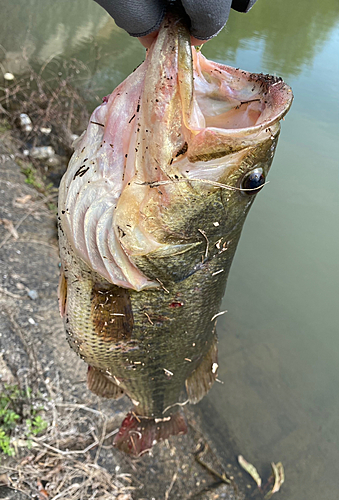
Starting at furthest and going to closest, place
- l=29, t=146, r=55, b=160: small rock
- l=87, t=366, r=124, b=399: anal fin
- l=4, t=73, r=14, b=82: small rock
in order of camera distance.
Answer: l=4, t=73, r=14, b=82: small rock
l=29, t=146, r=55, b=160: small rock
l=87, t=366, r=124, b=399: anal fin

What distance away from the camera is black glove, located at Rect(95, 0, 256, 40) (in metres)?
0.81

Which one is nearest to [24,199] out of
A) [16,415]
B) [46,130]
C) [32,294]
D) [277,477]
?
[32,294]

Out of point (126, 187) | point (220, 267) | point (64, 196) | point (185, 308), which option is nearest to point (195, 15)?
point (126, 187)

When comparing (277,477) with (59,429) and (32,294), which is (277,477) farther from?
(32,294)

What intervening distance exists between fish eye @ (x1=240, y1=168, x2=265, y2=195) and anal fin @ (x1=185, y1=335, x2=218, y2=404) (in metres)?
0.95

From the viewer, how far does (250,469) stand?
3402 millimetres

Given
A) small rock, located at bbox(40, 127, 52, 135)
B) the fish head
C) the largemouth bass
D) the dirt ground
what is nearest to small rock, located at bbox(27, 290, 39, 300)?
the dirt ground

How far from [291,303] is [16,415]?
9.25ft

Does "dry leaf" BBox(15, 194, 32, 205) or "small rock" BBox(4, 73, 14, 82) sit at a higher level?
"small rock" BBox(4, 73, 14, 82)

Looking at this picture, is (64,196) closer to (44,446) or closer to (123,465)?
(44,446)

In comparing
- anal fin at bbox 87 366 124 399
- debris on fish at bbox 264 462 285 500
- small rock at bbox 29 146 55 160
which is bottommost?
debris on fish at bbox 264 462 285 500

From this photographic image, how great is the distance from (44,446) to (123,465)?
690mm

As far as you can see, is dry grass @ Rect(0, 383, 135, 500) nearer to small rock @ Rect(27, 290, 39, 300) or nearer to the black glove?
small rock @ Rect(27, 290, 39, 300)

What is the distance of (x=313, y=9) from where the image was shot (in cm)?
583
